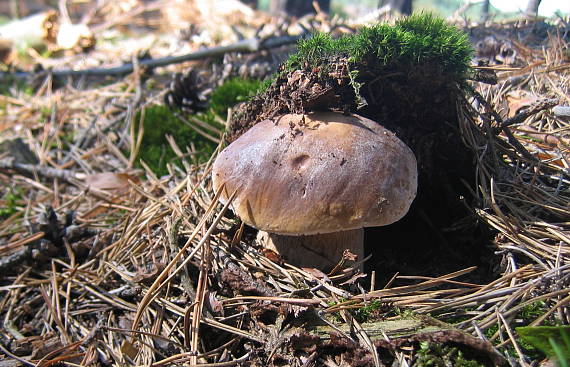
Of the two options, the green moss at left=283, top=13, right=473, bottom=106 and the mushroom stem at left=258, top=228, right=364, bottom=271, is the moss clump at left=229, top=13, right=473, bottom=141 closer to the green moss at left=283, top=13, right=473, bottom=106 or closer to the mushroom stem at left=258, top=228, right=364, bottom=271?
the green moss at left=283, top=13, right=473, bottom=106

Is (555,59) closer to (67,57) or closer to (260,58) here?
(260,58)

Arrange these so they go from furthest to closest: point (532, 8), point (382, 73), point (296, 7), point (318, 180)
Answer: point (296, 7), point (532, 8), point (382, 73), point (318, 180)

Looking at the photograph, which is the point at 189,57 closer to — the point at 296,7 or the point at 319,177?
the point at 319,177

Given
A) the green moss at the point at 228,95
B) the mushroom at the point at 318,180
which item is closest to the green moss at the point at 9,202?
the green moss at the point at 228,95

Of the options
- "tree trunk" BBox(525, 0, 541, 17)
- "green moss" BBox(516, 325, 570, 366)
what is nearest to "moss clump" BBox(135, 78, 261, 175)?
"green moss" BBox(516, 325, 570, 366)

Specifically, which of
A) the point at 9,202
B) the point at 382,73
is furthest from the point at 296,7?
the point at 382,73

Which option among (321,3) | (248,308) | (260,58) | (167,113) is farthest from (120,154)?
(321,3)

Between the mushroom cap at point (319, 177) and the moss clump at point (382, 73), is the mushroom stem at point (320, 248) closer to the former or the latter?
the mushroom cap at point (319, 177)
